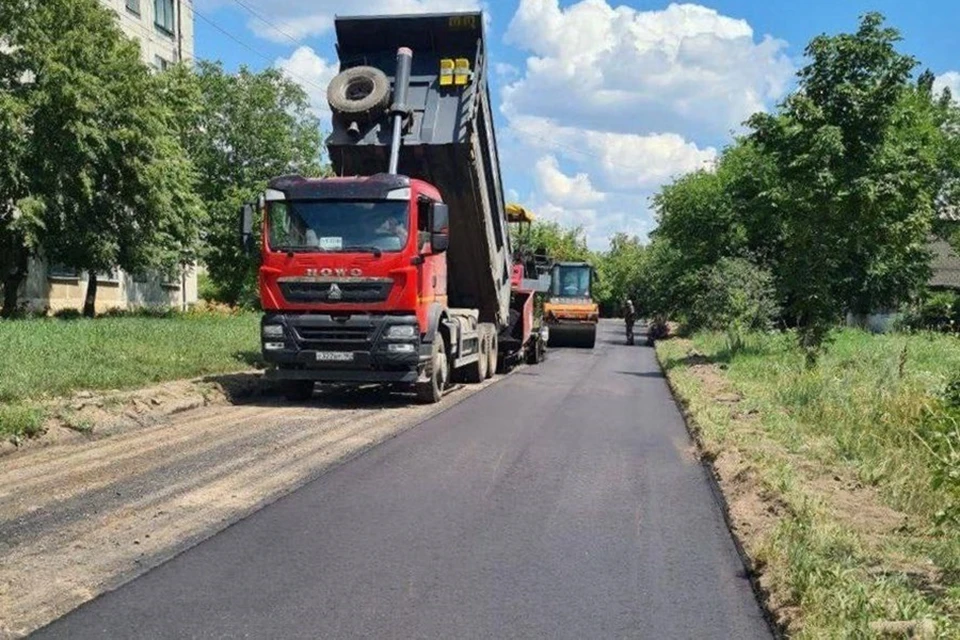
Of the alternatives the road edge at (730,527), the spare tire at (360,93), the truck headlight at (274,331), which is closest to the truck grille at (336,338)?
the truck headlight at (274,331)

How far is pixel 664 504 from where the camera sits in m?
6.95

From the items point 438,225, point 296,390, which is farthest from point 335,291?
point 296,390

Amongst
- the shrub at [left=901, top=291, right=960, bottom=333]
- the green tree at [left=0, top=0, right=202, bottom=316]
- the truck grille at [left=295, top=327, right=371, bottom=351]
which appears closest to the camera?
the truck grille at [left=295, top=327, right=371, bottom=351]

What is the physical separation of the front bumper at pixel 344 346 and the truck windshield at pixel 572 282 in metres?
18.3

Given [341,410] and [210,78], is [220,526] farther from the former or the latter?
[210,78]

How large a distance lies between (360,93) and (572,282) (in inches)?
696

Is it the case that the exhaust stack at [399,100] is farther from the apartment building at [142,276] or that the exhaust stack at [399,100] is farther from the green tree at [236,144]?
the green tree at [236,144]

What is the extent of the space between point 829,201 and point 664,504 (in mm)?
11575

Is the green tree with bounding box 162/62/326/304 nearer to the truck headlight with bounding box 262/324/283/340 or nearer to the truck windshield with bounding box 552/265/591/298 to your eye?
the truck windshield with bounding box 552/265/591/298

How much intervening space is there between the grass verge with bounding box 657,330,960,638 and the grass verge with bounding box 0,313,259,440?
22.5 feet

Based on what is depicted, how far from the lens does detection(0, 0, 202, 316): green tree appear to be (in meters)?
22.2

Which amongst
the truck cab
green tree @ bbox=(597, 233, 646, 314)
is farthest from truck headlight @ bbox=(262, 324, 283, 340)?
green tree @ bbox=(597, 233, 646, 314)

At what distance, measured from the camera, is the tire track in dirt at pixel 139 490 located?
4820 millimetres

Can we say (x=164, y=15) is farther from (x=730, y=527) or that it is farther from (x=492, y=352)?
(x=730, y=527)
